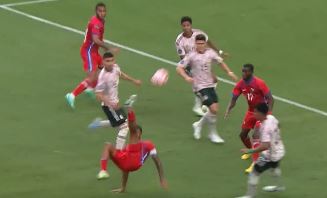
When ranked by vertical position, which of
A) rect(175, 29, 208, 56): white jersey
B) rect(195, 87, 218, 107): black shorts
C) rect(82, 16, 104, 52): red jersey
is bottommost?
rect(195, 87, 218, 107): black shorts

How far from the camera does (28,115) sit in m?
22.6

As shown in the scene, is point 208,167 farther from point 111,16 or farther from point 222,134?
point 111,16

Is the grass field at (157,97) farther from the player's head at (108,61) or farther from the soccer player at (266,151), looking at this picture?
the player's head at (108,61)

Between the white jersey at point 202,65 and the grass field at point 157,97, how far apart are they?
123cm

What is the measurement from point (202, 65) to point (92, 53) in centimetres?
348

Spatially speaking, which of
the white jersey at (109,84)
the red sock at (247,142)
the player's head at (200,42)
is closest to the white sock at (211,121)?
the red sock at (247,142)

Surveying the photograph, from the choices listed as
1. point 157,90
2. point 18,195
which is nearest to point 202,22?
point 157,90

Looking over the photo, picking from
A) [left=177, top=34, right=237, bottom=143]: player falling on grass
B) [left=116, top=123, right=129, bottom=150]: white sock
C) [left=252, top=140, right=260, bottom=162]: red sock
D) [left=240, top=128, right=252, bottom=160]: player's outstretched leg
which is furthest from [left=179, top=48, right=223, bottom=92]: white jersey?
[left=252, top=140, right=260, bottom=162]: red sock

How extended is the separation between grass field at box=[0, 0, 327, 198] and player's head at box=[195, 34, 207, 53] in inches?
75.2

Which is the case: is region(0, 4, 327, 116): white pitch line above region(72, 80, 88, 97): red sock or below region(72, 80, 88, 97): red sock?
above

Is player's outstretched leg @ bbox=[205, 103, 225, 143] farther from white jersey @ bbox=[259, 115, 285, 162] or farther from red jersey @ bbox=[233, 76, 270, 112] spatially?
white jersey @ bbox=[259, 115, 285, 162]

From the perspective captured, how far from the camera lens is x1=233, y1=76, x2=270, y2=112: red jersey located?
66.6 ft

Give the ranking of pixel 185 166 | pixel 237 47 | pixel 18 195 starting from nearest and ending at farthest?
pixel 18 195, pixel 185 166, pixel 237 47

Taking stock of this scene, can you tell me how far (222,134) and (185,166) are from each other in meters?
2.19
